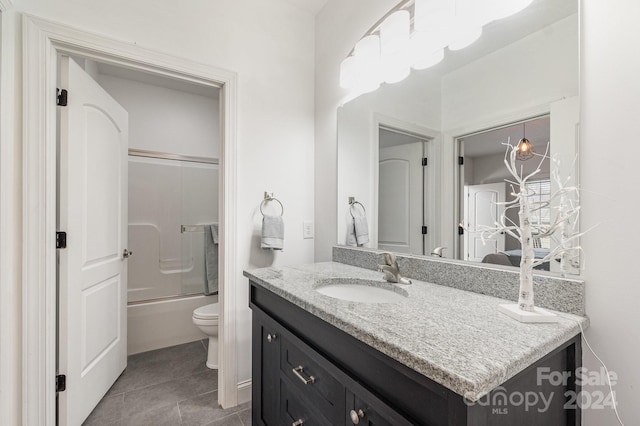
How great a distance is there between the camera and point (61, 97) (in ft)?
4.56

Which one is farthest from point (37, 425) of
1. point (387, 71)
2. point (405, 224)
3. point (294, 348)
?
point (387, 71)

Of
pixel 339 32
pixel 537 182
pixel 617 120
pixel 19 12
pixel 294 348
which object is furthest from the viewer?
pixel 339 32

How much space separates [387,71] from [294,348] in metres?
1.42

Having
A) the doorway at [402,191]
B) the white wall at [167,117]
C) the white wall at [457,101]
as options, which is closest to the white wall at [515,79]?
the white wall at [457,101]

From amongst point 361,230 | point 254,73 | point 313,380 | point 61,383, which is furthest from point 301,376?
point 254,73

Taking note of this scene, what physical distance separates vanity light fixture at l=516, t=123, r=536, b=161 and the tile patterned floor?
1853 mm

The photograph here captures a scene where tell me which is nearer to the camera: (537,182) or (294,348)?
(537,182)

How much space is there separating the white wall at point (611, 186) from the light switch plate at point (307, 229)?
145cm

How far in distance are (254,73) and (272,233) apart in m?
1.03

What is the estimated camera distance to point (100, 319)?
167 centimetres

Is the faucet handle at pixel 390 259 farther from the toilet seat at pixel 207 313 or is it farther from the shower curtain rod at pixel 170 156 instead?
the shower curtain rod at pixel 170 156

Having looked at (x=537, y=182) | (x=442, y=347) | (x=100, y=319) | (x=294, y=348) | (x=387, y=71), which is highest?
(x=387, y=71)

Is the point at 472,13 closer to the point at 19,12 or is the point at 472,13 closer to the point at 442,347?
the point at 442,347

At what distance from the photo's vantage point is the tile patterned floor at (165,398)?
1554mm
